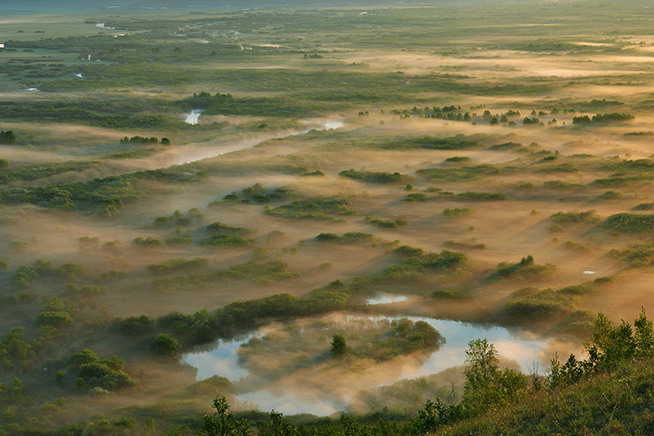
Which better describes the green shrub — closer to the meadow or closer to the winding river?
the meadow

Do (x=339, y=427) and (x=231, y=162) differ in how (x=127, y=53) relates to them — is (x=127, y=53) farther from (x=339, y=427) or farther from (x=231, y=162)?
(x=339, y=427)

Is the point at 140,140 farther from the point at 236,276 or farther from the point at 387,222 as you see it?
the point at 236,276

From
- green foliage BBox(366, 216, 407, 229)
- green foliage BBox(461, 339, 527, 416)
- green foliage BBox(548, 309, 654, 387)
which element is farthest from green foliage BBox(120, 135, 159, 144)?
green foliage BBox(548, 309, 654, 387)

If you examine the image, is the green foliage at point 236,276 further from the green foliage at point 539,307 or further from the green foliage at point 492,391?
the green foliage at point 492,391

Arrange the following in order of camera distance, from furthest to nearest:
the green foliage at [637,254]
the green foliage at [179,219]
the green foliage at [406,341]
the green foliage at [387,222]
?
the green foliage at [179,219]
the green foliage at [387,222]
the green foliage at [637,254]
the green foliage at [406,341]

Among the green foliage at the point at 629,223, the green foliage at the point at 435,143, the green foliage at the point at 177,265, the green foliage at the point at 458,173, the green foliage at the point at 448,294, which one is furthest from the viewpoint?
the green foliage at the point at 435,143

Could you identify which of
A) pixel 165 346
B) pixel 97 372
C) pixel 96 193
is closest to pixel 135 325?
pixel 165 346

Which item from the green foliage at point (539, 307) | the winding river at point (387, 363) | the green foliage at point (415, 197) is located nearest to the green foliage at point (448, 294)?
the winding river at point (387, 363)

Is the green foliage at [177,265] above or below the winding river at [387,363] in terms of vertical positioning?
above
